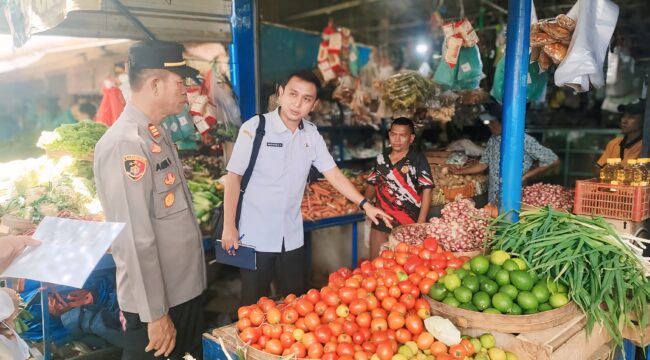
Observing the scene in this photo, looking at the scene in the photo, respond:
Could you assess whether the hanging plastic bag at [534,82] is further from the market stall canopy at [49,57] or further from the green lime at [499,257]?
the market stall canopy at [49,57]

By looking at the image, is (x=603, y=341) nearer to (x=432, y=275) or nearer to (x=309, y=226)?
(x=432, y=275)

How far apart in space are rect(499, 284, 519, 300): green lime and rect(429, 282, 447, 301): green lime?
0.27 m

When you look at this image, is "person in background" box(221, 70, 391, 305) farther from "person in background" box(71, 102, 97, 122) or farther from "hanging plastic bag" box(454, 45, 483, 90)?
"person in background" box(71, 102, 97, 122)

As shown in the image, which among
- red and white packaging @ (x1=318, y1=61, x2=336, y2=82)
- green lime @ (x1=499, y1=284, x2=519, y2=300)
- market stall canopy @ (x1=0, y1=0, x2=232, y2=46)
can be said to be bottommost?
green lime @ (x1=499, y1=284, x2=519, y2=300)

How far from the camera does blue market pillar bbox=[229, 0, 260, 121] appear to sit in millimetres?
4109

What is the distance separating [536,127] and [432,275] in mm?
7893

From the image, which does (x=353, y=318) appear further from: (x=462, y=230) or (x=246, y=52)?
(x=246, y=52)

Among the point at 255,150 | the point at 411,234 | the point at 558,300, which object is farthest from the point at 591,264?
the point at 255,150

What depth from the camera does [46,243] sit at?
71.4 inches

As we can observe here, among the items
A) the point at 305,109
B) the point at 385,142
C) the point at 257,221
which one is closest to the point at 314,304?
the point at 257,221

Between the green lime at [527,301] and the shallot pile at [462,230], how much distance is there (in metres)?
0.66

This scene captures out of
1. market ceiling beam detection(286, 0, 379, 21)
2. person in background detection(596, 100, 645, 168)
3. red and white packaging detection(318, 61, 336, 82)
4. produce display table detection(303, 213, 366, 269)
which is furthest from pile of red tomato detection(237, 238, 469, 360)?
market ceiling beam detection(286, 0, 379, 21)

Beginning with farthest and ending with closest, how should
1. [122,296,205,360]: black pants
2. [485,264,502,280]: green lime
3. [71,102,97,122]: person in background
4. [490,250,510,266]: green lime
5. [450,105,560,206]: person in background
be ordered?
[71,102,97,122]: person in background → [450,105,560,206]: person in background → [122,296,205,360]: black pants → [490,250,510,266]: green lime → [485,264,502,280]: green lime

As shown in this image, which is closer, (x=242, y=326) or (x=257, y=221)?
(x=242, y=326)
